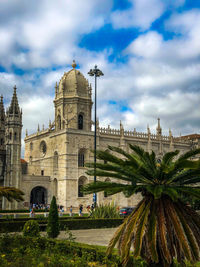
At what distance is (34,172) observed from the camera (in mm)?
56312

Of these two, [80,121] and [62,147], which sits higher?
[80,121]

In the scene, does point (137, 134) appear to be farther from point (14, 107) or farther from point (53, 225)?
point (53, 225)

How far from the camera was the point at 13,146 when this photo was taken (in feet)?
152

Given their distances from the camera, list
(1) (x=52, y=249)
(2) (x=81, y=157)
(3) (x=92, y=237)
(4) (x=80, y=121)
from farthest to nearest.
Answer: (4) (x=80, y=121) → (2) (x=81, y=157) → (3) (x=92, y=237) → (1) (x=52, y=249)

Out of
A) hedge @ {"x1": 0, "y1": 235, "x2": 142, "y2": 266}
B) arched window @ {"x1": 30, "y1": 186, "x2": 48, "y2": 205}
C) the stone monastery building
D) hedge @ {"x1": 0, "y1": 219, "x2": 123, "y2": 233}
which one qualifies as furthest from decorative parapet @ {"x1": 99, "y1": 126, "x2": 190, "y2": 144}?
hedge @ {"x1": 0, "y1": 235, "x2": 142, "y2": 266}

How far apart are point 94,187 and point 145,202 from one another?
1718 millimetres

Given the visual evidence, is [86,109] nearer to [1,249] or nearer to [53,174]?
[53,174]

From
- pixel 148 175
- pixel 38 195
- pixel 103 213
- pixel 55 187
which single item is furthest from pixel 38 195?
pixel 148 175

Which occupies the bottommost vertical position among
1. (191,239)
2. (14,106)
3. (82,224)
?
(82,224)

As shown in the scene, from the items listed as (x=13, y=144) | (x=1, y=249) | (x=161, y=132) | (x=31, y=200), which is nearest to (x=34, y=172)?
(x=31, y=200)

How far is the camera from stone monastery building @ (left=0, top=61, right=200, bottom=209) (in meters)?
46.9

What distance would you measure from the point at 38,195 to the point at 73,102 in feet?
50.5

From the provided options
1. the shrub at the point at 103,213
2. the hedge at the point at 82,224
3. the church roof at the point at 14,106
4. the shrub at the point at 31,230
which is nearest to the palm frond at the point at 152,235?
the shrub at the point at 31,230

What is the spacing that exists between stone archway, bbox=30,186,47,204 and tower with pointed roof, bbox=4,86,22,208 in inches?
231
